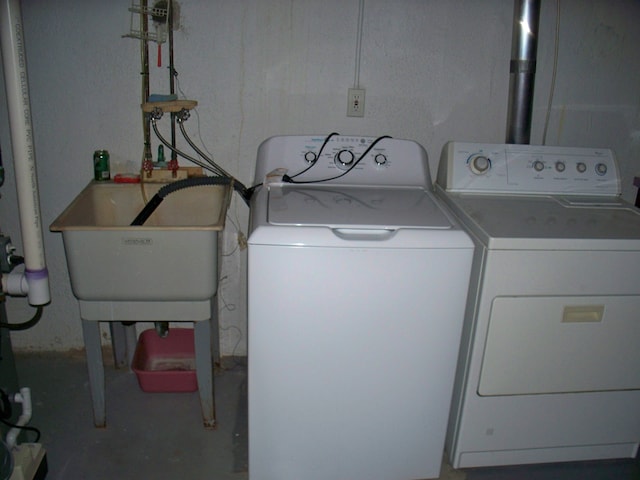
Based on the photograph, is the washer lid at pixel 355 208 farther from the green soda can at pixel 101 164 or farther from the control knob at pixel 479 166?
the green soda can at pixel 101 164

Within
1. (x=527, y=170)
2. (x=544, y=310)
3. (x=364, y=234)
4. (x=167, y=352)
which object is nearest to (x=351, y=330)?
(x=364, y=234)

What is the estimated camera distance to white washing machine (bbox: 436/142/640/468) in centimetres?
143

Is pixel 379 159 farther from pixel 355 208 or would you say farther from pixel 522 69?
pixel 522 69

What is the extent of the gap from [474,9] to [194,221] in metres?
1.25

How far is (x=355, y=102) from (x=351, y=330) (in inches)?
35.6

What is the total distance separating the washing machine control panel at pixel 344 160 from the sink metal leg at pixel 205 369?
0.55m

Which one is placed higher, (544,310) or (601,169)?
(601,169)

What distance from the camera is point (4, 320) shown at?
160cm

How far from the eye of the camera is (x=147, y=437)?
1.80 meters

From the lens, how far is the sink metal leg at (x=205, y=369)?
1.70m

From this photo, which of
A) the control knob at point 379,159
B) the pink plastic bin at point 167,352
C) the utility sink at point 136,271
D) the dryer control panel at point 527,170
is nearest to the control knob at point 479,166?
the dryer control panel at point 527,170

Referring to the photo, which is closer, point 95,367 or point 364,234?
point 364,234

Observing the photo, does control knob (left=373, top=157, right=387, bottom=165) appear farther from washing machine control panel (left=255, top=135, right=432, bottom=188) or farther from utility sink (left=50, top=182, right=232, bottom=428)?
utility sink (left=50, top=182, right=232, bottom=428)

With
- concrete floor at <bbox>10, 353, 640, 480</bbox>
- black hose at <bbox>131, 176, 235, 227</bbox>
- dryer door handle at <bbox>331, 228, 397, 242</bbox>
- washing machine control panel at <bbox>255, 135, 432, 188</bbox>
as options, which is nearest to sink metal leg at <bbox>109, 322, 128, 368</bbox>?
concrete floor at <bbox>10, 353, 640, 480</bbox>
